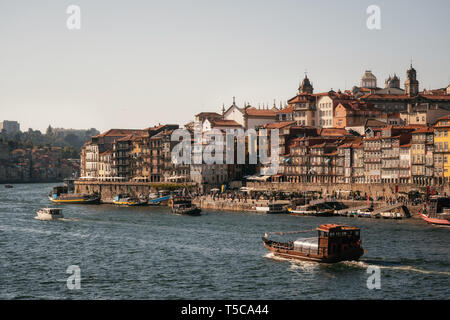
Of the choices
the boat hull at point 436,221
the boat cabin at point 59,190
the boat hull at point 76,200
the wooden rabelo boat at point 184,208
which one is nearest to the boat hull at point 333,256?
the boat hull at point 436,221

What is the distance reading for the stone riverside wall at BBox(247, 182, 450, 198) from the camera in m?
107

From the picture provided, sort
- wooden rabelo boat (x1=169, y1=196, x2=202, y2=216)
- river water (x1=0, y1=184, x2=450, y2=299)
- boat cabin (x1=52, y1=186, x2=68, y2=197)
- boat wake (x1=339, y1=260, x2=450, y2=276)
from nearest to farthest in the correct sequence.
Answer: river water (x1=0, y1=184, x2=450, y2=299) < boat wake (x1=339, y1=260, x2=450, y2=276) < wooden rabelo boat (x1=169, y1=196, x2=202, y2=216) < boat cabin (x1=52, y1=186, x2=68, y2=197)

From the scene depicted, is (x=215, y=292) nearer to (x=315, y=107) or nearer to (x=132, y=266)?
(x=132, y=266)

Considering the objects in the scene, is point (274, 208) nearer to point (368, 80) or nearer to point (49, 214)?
point (49, 214)

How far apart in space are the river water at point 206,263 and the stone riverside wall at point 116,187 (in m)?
48.1

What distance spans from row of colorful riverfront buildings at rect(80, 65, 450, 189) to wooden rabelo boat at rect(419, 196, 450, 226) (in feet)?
56.5

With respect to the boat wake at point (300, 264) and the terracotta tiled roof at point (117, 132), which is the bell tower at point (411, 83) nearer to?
the terracotta tiled roof at point (117, 132)

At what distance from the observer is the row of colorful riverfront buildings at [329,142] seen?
114 meters

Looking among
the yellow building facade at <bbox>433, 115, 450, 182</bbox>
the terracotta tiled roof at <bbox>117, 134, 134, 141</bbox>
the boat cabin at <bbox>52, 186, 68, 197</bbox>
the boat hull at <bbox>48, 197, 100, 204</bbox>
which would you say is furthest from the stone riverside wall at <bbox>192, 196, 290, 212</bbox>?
the terracotta tiled roof at <bbox>117, 134, 134, 141</bbox>

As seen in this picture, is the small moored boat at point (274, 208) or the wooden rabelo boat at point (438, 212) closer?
the wooden rabelo boat at point (438, 212)

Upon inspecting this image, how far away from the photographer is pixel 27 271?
202 feet

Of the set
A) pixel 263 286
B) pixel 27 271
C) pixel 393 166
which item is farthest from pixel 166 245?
pixel 393 166

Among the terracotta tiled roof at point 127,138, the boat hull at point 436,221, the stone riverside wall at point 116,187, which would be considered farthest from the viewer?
the terracotta tiled roof at point 127,138

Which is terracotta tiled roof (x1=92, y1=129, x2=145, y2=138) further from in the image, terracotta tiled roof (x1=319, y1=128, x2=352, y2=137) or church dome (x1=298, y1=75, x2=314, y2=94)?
terracotta tiled roof (x1=319, y1=128, x2=352, y2=137)
